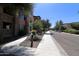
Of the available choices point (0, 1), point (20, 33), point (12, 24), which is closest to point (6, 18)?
point (12, 24)

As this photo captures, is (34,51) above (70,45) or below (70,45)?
above

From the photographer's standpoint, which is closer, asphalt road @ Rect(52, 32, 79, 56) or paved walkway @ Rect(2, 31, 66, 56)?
paved walkway @ Rect(2, 31, 66, 56)

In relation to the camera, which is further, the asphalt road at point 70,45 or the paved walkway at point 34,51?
the asphalt road at point 70,45

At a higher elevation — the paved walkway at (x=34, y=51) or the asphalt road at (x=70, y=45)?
the paved walkway at (x=34, y=51)

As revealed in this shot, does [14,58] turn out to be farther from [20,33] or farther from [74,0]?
[20,33]

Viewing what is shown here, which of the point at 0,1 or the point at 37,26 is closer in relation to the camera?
the point at 0,1

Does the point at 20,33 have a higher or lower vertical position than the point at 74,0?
lower

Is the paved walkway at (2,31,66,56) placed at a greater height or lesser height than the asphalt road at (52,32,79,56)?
greater

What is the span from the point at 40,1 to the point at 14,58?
9.62ft

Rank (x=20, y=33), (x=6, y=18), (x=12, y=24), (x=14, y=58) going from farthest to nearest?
(x=20, y=33) → (x=12, y=24) → (x=6, y=18) → (x=14, y=58)

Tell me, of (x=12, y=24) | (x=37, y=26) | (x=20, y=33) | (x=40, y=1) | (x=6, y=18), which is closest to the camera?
(x=40, y=1)

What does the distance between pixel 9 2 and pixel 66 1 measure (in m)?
2.69

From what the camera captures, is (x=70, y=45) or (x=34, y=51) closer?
(x=34, y=51)

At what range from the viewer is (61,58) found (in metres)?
9.82
